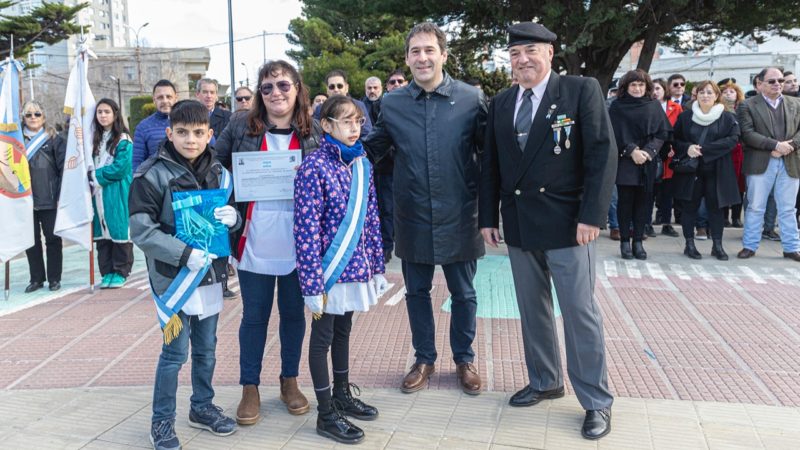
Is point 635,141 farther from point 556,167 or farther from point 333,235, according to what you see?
point 333,235

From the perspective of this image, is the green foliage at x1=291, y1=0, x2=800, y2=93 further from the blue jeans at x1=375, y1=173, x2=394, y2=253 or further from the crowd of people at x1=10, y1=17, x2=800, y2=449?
the crowd of people at x1=10, y1=17, x2=800, y2=449

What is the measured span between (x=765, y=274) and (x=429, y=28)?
16.1ft

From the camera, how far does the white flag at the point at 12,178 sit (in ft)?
21.0

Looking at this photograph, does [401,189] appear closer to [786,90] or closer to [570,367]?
[570,367]

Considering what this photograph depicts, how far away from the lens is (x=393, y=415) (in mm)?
3730

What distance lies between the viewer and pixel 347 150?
11.5 ft

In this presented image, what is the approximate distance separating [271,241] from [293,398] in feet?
2.99

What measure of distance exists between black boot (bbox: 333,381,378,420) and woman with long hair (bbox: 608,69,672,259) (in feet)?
15.8

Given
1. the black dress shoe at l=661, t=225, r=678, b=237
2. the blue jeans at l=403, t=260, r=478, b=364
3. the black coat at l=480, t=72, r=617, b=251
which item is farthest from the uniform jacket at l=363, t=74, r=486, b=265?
the black dress shoe at l=661, t=225, r=678, b=237

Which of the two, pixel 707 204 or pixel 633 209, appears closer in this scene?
pixel 633 209

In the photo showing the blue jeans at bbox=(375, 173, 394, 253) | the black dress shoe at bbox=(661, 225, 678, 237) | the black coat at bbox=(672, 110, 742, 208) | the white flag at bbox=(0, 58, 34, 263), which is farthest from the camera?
the black dress shoe at bbox=(661, 225, 678, 237)

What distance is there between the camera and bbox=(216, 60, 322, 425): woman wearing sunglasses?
11.9 feet

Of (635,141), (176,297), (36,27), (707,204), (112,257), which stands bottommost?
(112,257)

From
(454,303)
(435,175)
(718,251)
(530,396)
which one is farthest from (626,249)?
(435,175)
